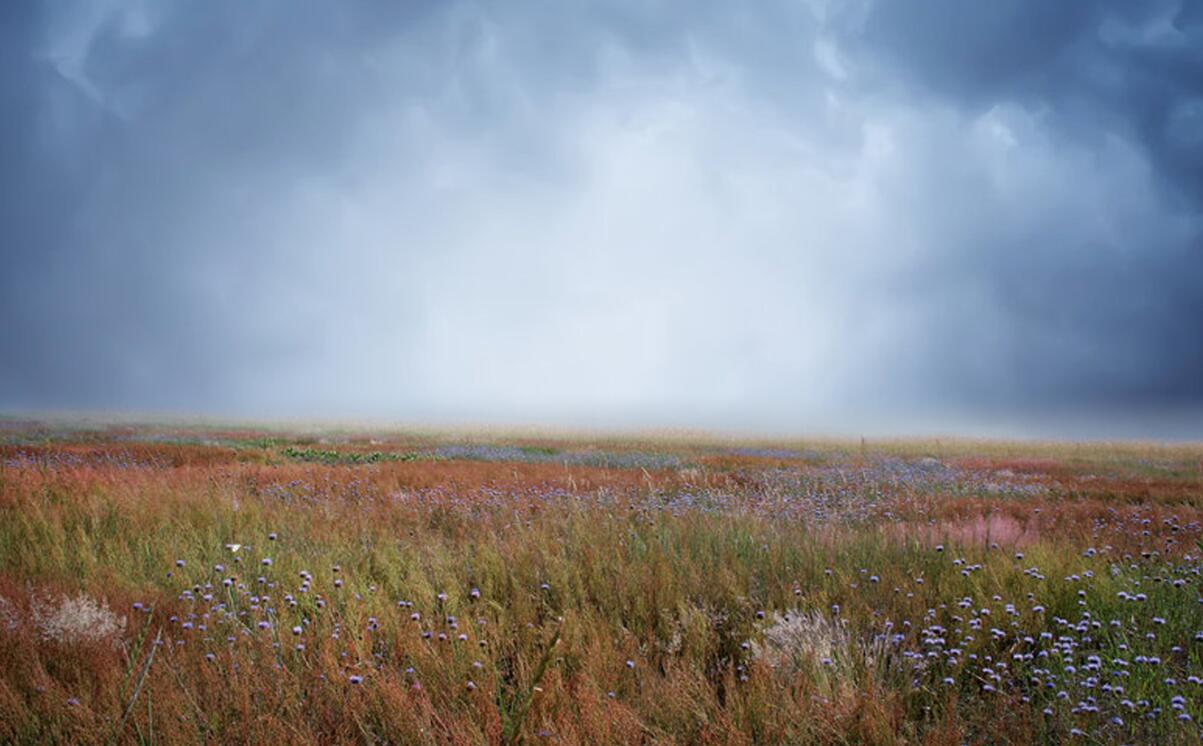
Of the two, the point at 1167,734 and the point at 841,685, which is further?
the point at 841,685

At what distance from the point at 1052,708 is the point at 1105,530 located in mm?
7476

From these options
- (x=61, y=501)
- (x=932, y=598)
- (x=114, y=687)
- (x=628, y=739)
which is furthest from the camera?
(x=61, y=501)

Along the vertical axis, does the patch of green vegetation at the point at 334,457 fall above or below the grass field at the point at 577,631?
below

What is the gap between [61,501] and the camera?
7.67 metres

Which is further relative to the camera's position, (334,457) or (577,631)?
(334,457)

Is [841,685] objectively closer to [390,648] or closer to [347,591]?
[390,648]

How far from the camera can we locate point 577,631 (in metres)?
3.34

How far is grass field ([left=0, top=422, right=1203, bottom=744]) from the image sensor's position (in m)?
2.55

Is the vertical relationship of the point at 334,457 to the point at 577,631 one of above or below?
below

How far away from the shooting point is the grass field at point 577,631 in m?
2.55

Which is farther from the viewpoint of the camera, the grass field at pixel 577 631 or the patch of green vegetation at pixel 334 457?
the patch of green vegetation at pixel 334 457

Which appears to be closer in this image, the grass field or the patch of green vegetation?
the grass field

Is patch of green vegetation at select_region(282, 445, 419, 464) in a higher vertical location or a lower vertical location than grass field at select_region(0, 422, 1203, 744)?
lower

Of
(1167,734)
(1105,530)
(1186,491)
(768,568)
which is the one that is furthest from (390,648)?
(1186,491)
